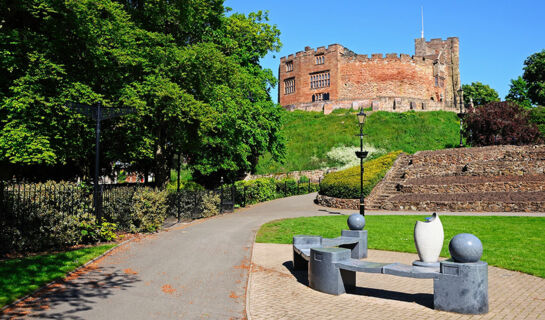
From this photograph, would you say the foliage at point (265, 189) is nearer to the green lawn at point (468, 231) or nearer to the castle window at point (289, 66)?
the green lawn at point (468, 231)

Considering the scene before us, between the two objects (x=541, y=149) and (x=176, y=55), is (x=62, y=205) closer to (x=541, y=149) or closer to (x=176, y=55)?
(x=176, y=55)

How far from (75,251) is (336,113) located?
55.2m

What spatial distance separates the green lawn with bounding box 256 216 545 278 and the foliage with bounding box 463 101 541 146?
24.1 meters

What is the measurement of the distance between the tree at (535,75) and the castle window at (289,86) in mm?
39663

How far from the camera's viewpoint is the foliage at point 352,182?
86.0 ft

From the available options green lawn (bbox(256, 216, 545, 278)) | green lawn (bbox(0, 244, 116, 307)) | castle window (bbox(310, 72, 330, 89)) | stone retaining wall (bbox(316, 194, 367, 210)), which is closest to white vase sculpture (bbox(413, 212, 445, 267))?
green lawn (bbox(256, 216, 545, 278))

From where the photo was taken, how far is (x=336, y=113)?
63.2 meters

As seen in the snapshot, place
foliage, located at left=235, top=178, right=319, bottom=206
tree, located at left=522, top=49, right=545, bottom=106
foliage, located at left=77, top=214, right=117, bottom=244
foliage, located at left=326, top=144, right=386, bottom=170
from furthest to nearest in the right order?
tree, located at left=522, top=49, right=545, bottom=106, foliage, located at left=326, top=144, right=386, bottom=170, foliage, located at left=235, top=178, right=319, bottom=206, foliage, located at left=77, top=214, right=117, bottom=244

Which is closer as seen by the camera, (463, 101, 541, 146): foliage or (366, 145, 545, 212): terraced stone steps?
(366, 145, 545, 212): terraced stone steps

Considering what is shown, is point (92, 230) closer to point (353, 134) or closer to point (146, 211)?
point (146, 211)

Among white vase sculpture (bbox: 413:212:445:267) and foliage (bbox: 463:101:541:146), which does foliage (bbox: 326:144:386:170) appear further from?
white vase sculpture (bbox: 413:212:445:267)

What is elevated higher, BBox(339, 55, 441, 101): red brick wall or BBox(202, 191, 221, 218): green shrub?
BBox(339, 55, 441, 101): red brick wall

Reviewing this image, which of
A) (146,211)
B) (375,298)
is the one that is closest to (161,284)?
(375,298)

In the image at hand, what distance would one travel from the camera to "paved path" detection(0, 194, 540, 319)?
6629mm
